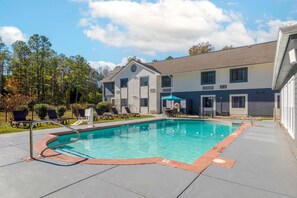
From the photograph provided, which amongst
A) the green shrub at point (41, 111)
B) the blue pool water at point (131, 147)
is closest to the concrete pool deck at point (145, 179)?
the blue pool water at point (131, 147)

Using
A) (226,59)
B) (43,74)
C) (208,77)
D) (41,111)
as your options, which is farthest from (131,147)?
(43,74)

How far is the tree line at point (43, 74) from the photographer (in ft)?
105

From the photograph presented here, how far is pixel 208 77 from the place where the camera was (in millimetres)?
21688

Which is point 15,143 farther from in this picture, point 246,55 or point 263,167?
point 246,55

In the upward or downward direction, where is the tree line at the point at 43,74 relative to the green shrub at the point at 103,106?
upward

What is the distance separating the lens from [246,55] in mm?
20266

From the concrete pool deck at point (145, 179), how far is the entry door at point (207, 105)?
1661 cm

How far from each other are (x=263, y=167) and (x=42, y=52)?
120 feet

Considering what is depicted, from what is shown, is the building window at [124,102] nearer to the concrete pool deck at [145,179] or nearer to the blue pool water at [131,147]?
the blue pool water at [131,147]

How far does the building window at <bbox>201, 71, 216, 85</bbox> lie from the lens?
838 inches

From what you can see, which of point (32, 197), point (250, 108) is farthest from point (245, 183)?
point (250, 108)

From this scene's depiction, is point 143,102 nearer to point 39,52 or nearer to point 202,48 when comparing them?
point 202,48

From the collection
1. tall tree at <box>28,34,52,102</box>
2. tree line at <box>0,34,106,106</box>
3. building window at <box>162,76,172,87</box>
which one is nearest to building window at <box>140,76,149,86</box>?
building window at <box>162,76,172,87</box>

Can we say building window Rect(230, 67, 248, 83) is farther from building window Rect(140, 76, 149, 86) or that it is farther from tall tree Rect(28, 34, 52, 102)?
tall tree Rect(28, 34, 52, 102)
